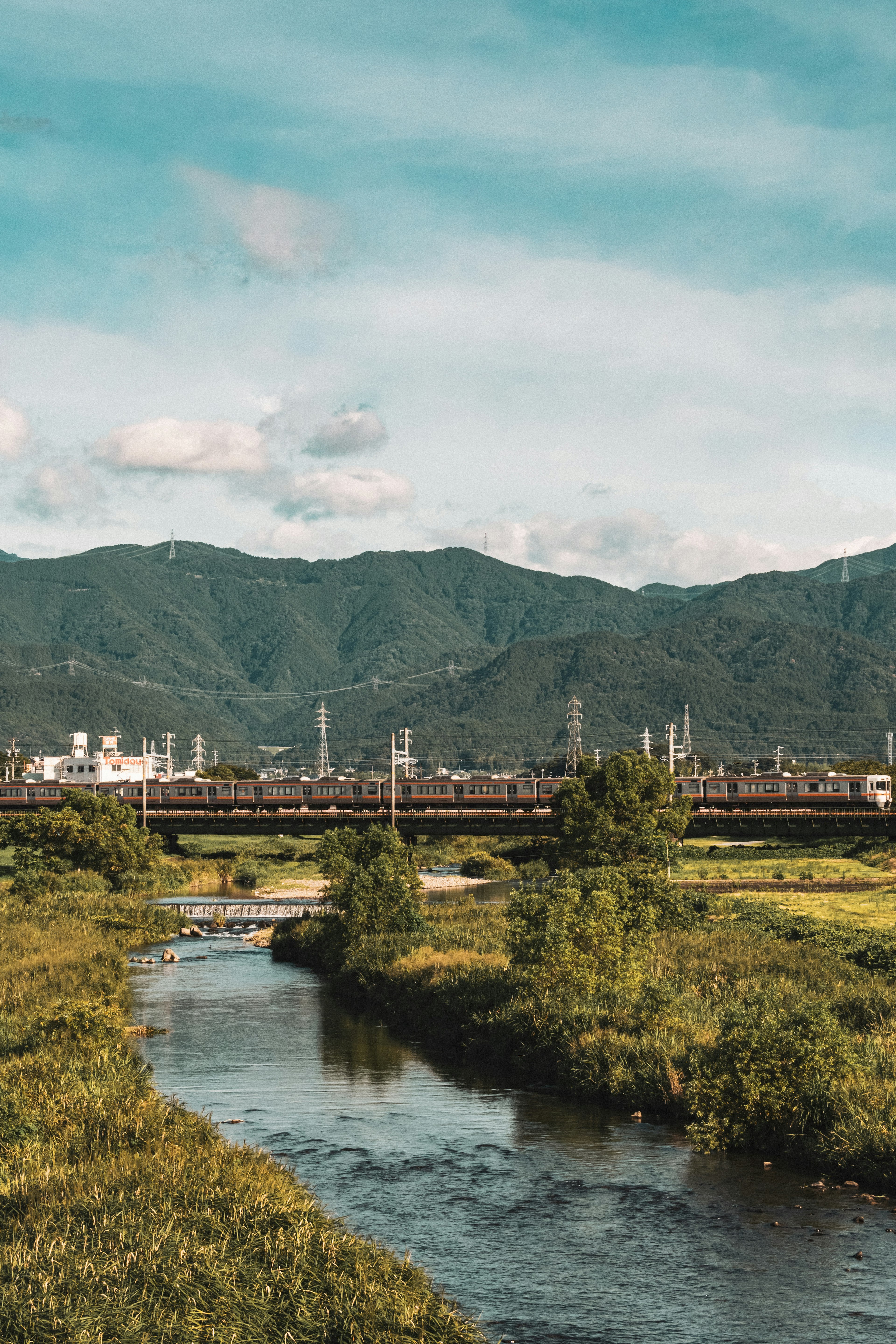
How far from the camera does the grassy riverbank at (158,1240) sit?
61.9 feet

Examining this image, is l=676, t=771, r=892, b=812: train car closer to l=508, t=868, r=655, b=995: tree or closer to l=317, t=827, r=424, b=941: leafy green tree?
l=317, t=827, r=424, b=941: leafy green tree

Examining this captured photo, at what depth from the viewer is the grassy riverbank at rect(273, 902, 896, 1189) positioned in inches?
1271

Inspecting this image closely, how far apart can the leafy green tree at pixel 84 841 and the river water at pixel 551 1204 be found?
2377 inches

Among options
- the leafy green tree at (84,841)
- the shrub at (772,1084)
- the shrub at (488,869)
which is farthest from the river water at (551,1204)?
the shrub at (488,869)

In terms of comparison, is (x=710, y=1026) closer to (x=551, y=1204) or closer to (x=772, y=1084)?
(x=772, y=1084)

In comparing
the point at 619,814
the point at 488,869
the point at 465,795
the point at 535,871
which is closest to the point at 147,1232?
the point at 619,814

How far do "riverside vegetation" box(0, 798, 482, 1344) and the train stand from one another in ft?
329

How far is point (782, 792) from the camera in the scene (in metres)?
142

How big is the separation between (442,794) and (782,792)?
3863 centimetres

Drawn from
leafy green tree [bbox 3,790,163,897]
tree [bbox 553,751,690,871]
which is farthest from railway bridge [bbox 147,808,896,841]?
leafy green tree [bbox 3,790,163,897]

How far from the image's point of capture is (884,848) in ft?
431

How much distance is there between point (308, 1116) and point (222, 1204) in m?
13.0

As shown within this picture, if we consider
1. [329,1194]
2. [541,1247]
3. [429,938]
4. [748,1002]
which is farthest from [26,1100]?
[429,938]

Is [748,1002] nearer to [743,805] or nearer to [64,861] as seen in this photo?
[64,861]
